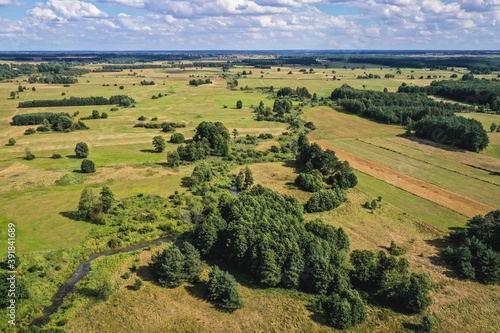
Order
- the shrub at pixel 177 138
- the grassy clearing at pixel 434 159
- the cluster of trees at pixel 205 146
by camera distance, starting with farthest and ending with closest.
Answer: the shrub at pixel 177 138
the cluster of trees at pixel 205 146
the grassy clearing at pixel 434 159

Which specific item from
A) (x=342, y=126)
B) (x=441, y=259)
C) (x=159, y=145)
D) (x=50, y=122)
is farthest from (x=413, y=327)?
(x=50, y=122)

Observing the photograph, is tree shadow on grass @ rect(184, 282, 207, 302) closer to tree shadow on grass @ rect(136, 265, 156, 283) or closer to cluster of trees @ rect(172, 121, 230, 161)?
tree shadow on grass @ rect(136, 265, 156, 283)

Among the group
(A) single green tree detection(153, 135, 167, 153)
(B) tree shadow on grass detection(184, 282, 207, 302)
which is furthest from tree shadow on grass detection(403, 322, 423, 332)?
(A) single green tree detection(153, 135, 167, 153)

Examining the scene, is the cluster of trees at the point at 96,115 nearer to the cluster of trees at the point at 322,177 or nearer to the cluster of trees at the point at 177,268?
the cluster of trees at the point at 322,177

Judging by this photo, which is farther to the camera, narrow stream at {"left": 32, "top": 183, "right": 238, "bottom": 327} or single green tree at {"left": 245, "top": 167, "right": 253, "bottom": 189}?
single green tree at {"left": 245, "top": 167, "right": 253, "bottom": 189}

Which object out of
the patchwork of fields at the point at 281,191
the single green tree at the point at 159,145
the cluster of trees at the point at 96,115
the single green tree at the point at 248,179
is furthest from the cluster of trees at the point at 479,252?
the cluster of trees at the point at 96,115

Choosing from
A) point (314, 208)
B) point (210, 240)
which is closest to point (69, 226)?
point (210, 240)
